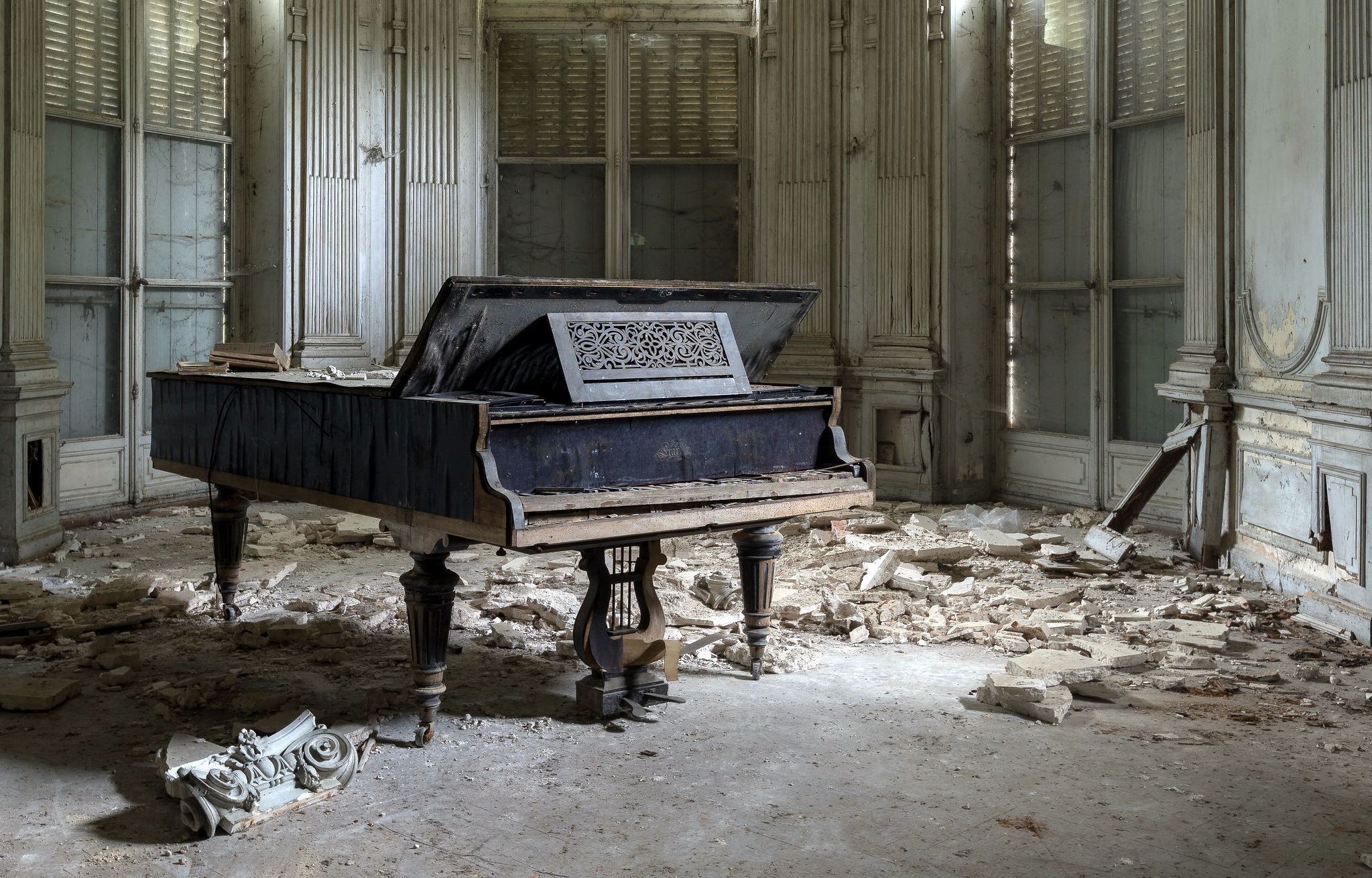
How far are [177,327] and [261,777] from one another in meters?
5.77

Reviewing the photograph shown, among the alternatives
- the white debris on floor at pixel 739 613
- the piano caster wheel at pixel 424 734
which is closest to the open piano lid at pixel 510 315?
the piano caster wheel at pixel 424 734

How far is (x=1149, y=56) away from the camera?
7285 millimetres

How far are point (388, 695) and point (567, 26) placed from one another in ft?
20.4

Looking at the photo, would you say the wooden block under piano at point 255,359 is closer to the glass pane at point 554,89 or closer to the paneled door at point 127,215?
the paneled door at point 127,215

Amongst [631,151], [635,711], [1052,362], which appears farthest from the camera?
[631,151]

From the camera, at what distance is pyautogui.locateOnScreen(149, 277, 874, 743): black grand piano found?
344 centimetres

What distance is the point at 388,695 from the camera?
4.08 meters

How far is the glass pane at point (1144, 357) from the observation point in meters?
7.29

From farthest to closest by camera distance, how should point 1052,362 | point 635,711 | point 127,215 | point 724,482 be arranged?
point 1052,362 < point 127,215 < point 635,711 < point 724,482

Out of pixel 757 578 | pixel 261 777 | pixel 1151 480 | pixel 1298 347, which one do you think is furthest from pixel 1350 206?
pixel 261 777

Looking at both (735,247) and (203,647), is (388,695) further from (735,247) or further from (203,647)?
→ (735,247)

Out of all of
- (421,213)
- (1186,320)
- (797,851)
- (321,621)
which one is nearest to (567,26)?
(421,213)

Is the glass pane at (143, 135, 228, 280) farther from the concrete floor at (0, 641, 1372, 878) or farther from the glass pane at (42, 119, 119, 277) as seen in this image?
the concrete floor at (0, 641, 1372, 878)

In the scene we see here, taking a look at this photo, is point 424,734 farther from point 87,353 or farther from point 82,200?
point 82,200
